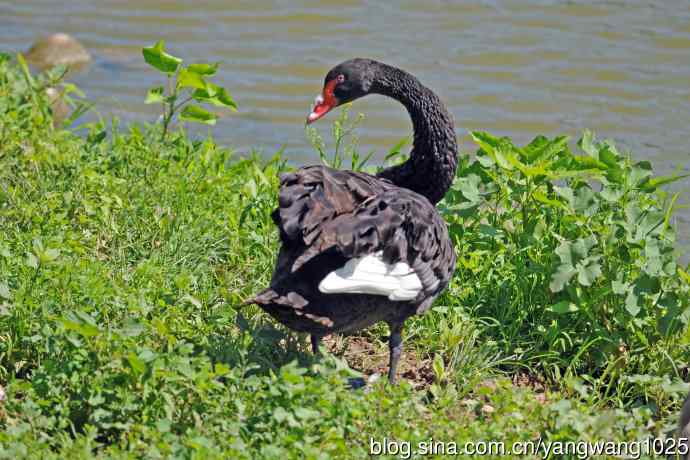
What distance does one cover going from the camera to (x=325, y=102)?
486 cm

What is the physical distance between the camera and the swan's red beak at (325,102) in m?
4.83

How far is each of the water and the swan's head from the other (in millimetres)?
2723

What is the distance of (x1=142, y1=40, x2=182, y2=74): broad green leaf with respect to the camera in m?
5.34

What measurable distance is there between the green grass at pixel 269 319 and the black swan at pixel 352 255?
22 centimetres

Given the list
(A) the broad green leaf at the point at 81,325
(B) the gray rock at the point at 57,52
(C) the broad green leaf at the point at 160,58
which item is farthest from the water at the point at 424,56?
(A) the broad green leaf at the point at 81,325

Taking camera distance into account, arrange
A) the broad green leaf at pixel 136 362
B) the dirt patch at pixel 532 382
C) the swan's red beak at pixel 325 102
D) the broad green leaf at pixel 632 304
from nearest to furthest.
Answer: the broad green leaf at pixel 136 362 → the broad green leaf at pixel 632 304 → the dirt patch at pixel 532 382 → the swan's red beak at pixel 325 102

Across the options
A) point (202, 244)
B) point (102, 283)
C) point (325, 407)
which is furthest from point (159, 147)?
point (325, 407)

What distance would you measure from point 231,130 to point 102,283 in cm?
400

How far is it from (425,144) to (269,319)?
1.05 m

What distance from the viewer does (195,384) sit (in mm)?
3631

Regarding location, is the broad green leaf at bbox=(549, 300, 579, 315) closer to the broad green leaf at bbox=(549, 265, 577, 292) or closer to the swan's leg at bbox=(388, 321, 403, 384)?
the broad green leaf at bbox=(549, 265, 577, 292)

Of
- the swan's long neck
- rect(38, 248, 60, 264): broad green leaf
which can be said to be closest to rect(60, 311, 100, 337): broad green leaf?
rect(38, 248, 60, 264): broad green leaf

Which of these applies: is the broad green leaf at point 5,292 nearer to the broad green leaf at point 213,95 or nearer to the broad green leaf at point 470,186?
the broad green leaf at point 213,95

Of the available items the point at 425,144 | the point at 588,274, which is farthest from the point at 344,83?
the point at 588,274
